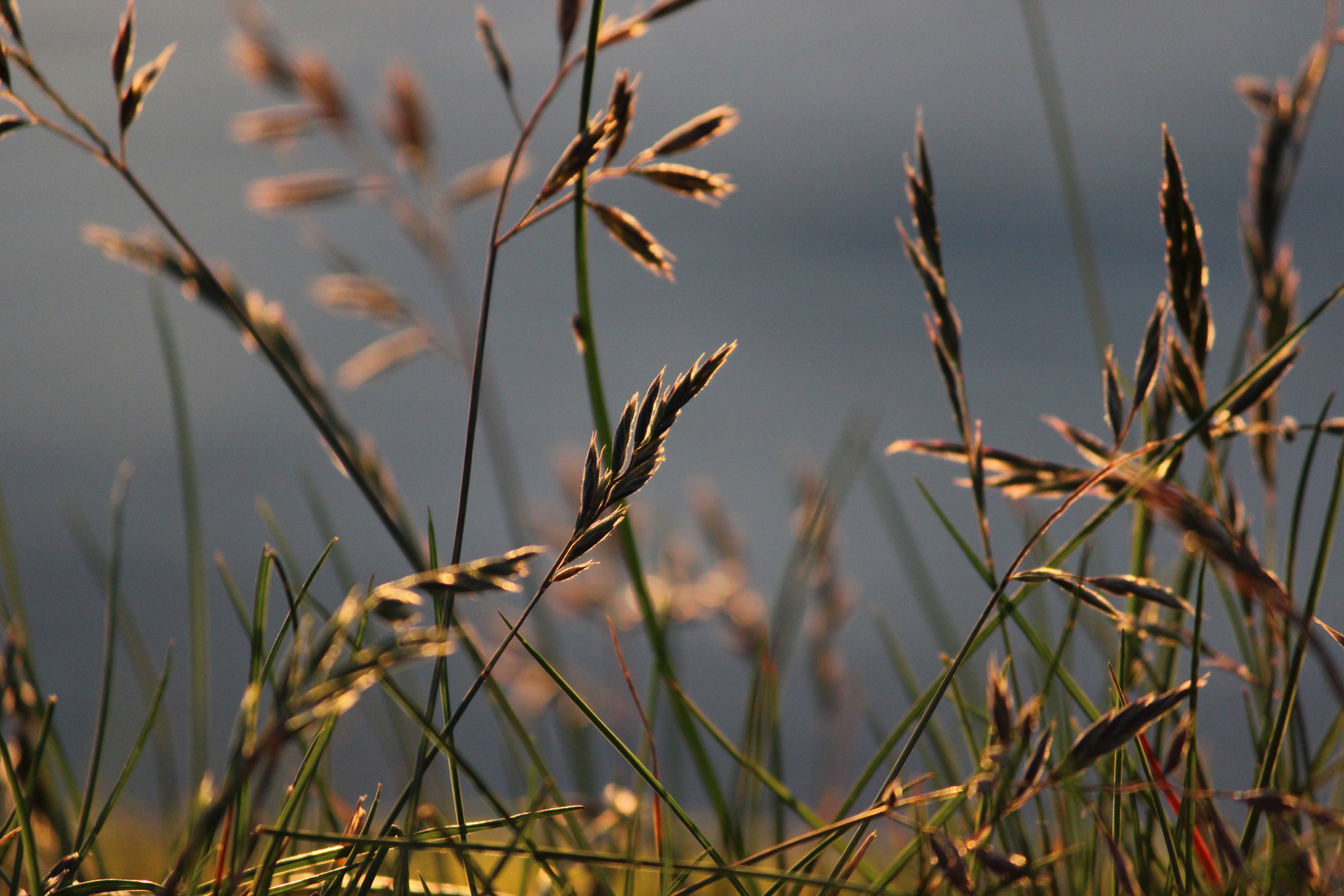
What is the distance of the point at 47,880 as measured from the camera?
61cm

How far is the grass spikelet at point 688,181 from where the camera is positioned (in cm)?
75

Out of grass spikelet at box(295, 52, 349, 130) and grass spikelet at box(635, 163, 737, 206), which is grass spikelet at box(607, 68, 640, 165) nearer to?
grass spikelet at box(635, 163, 737, 206)

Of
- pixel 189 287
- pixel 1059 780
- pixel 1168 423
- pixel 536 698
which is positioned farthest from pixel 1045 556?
pixel 536 698

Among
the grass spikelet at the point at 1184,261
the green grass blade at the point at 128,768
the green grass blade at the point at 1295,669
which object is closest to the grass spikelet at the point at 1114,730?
the green grass blade at the point at 1295,669

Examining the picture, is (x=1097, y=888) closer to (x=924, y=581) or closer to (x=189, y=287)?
(x=924, y=581)

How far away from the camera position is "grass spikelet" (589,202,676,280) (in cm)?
74

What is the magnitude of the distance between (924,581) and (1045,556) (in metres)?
0.15

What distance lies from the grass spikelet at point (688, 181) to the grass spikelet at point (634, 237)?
0.04 metres

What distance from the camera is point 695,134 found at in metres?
0.74


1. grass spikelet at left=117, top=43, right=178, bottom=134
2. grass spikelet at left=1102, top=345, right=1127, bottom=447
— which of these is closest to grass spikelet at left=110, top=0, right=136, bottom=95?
grass spikelet at left=117, top=43, right=178, bottom=134

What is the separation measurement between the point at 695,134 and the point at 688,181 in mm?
37

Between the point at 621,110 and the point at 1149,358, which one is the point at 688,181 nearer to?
the point at 621,110

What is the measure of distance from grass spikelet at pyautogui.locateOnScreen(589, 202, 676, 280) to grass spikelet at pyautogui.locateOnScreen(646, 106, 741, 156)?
0.18ft

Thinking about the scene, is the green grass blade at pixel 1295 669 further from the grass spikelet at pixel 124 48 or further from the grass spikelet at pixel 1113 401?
the grass spikelet at pixel 124 48
